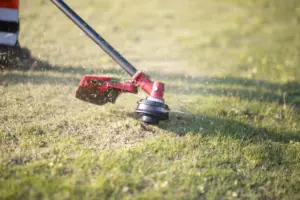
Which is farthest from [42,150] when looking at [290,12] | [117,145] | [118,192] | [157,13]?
[290,12]

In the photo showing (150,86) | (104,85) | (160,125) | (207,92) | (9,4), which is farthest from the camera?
(207,92)

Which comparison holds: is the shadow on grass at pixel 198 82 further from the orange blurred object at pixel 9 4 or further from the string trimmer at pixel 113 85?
the string trimmer at pixel 113 85

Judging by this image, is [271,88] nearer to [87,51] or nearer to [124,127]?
[124,127]

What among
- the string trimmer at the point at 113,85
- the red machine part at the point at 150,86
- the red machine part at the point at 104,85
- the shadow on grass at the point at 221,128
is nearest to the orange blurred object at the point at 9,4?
the string trimmer at the point at 113,85

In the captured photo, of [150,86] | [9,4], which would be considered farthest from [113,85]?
[9,4]

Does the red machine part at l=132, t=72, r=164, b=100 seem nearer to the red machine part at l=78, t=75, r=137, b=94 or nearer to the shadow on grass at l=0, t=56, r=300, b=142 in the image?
the red machine part at l=78, t=75, r=137, b=94

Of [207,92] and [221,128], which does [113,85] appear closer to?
[221,128]

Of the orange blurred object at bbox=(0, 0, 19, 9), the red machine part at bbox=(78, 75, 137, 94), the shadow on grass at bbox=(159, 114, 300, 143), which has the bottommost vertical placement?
the shadow on grass at bbox=(159, 114, 300, 143)

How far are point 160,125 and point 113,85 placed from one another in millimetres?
672

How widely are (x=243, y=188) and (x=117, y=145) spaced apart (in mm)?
1201

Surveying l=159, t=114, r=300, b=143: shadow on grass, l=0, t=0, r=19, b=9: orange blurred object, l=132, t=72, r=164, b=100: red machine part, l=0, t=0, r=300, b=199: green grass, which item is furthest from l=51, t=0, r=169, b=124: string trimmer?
l=0, t=0, r=19, b=9: orange blurred object

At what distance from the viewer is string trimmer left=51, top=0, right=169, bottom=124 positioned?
3.31 m

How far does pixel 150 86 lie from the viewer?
339 cm

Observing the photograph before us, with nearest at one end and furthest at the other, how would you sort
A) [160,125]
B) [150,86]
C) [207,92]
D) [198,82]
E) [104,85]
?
[150,86], [104,85], [160,125], [207,92], [198,82]
